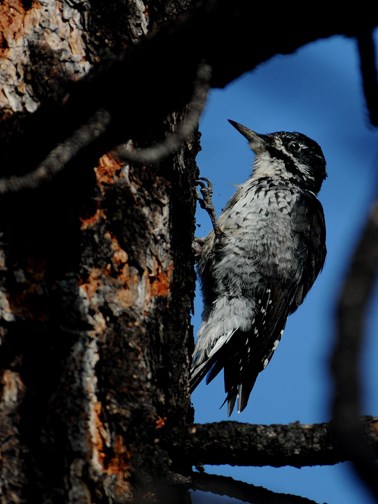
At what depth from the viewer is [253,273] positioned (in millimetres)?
4992

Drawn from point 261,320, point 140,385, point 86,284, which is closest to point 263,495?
point 140,385

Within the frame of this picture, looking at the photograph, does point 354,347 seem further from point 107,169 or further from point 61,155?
point 107,169

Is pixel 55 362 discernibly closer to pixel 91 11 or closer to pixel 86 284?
pixel 86 284

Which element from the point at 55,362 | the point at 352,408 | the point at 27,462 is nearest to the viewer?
the point at 352,408

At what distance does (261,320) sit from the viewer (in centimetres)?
495

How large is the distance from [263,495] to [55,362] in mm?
755

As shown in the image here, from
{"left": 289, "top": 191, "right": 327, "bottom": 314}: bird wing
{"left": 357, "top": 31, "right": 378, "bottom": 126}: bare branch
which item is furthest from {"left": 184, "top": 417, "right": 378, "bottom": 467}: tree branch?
{"left": 289, "top": 191, "right": 327, "bottom": 314}: bird wing

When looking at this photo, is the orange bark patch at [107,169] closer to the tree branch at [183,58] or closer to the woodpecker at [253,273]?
the tree branch at [183,58]

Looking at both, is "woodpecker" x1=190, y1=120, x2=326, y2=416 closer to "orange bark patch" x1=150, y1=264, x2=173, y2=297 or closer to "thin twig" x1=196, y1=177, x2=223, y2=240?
"thin twig" x1=196, y1=177, x2=223, y2=240

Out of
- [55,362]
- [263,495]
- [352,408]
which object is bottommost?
[352,408]

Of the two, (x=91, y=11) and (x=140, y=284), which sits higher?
(x=91, y=11)

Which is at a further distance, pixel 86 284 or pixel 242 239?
pixel 242 239

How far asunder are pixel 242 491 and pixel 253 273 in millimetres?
2736

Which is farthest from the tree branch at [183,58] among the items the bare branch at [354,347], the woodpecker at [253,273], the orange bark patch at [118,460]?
the woodpecker at [253,273]
